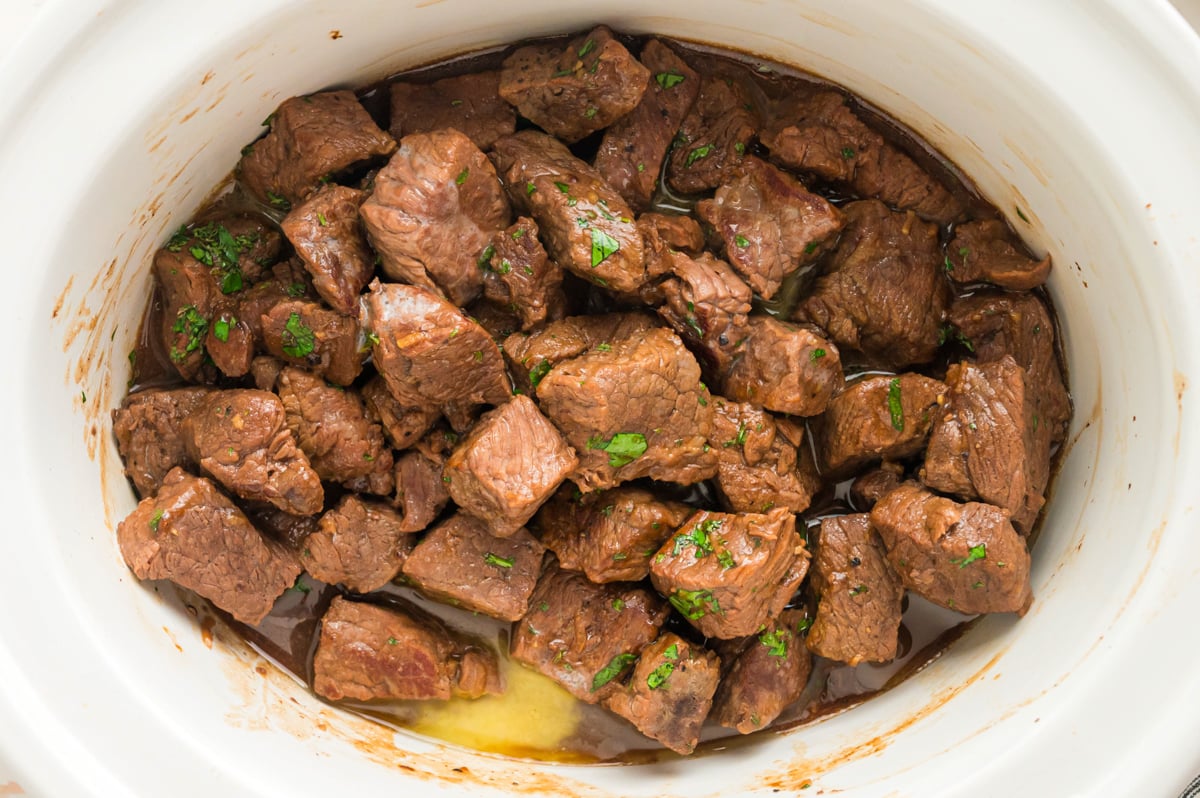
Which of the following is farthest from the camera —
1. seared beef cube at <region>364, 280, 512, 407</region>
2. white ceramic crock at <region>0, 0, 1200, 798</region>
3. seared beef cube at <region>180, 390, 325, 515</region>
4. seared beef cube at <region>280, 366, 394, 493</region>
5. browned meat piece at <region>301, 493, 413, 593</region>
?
browned meat piece at <region>301, 493, 413, 593</region>

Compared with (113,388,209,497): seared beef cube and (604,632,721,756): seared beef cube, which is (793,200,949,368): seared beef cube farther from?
(113,388,209,497): seared beef cube

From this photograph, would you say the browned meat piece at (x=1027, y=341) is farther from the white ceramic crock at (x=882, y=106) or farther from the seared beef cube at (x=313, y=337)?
the seared beef cube at (x=313, y=337)

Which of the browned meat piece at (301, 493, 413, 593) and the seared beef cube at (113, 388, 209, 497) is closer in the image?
the seared beef cube at (113, 388, 209, 497)

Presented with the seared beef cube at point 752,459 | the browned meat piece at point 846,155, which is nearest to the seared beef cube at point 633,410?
the seared beef cube at point 752,459

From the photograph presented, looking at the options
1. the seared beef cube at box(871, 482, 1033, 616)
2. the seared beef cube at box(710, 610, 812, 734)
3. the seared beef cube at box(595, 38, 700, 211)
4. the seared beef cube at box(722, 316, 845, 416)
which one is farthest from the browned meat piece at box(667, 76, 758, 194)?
the seared beef cube at box(710, 610, 812, 734)

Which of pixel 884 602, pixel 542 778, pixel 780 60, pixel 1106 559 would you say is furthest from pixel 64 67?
pixel 1106 559
